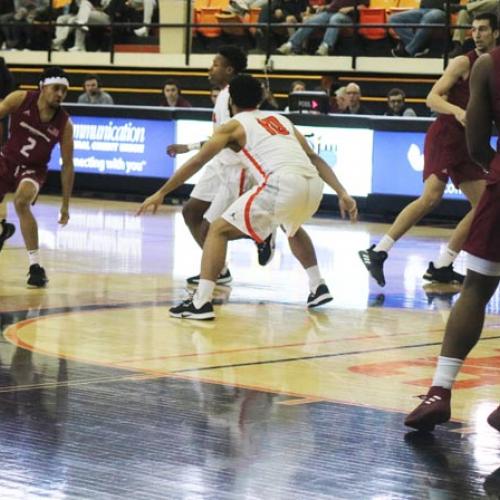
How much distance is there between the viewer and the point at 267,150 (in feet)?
29.3

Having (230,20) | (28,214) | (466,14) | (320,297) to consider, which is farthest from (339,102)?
(320,297)

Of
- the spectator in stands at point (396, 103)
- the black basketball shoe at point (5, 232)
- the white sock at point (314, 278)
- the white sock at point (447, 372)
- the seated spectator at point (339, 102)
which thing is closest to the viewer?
the white sock at point (447, 372)

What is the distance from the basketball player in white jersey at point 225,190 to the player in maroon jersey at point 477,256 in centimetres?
378

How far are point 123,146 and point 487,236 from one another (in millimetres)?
13859

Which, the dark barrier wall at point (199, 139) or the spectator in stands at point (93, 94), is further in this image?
the spectator in stands at point (93, 94)

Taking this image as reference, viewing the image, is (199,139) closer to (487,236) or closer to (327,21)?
(327,21)

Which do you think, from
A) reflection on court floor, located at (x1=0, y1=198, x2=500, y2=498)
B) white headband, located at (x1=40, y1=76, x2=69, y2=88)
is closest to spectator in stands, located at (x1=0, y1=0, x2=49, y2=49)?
reflection on court floor, located at (x1=0, y1=198, x2=500, y2=498)

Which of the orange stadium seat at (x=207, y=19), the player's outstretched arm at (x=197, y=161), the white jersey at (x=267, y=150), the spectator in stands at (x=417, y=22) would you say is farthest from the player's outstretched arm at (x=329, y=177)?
the orange stadium seat at (x=207, y=19)

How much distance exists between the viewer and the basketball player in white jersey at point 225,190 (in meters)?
Result: 9.44

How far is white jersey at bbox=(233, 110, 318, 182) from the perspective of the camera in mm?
8867

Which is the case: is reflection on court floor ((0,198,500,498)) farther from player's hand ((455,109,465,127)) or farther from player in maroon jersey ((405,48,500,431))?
player's hand ((455,109,465,127))

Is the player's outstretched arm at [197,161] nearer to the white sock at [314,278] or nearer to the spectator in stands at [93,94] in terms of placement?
the white sock at [314,278]

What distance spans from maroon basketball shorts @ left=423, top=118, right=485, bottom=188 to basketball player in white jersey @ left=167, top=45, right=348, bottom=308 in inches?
59.6

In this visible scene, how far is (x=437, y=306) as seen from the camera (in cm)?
960
